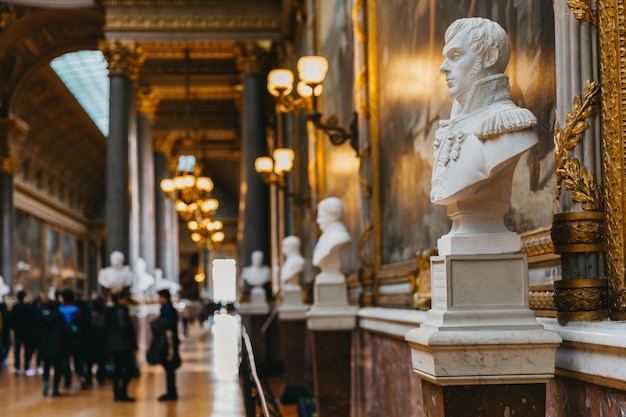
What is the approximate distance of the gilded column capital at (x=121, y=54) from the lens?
2062 centimetres

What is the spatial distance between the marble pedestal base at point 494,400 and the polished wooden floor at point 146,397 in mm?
8066

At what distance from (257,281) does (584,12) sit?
15.5 m

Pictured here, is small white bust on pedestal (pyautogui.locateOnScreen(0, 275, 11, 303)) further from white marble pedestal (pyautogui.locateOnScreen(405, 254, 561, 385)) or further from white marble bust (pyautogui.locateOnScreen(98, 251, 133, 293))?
white marble pedestal (pyautogui.locateOnScreen(405, 254, 561, 385))

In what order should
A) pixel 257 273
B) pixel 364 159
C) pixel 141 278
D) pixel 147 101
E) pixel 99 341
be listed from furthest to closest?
pixel 147 101 < pixel 141 278 < pixel 257 273 < pixel 99 341 < pixel 364 159

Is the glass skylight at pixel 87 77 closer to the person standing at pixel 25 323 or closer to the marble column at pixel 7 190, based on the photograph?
the marble column at pixel 7 190

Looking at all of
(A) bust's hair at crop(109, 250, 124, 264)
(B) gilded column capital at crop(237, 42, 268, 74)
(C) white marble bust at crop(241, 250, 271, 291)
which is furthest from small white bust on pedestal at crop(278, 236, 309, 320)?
(B) gilded column capital at crop(237, 42, 268, 74)

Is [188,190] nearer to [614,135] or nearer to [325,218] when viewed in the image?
[325,218]

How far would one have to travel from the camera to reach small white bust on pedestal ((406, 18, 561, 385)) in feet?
11.3

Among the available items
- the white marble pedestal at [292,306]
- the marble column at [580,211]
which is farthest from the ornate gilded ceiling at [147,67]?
the marble column at [580,211]

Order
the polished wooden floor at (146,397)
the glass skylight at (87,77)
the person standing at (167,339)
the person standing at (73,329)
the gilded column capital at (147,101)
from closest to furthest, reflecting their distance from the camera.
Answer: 1. the polished wooden floor at (146,397)
2. the person standing at (167,339)
3. the person standing at (73,329)
4. the gilded column capital at (147,101)
5. the glass skylight at (87,77)

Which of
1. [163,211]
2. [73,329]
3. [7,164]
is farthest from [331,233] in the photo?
[7,164]

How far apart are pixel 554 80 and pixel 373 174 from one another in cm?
447

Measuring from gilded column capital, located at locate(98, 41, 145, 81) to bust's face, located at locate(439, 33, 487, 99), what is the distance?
698 inches

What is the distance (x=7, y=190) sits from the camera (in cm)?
3083
